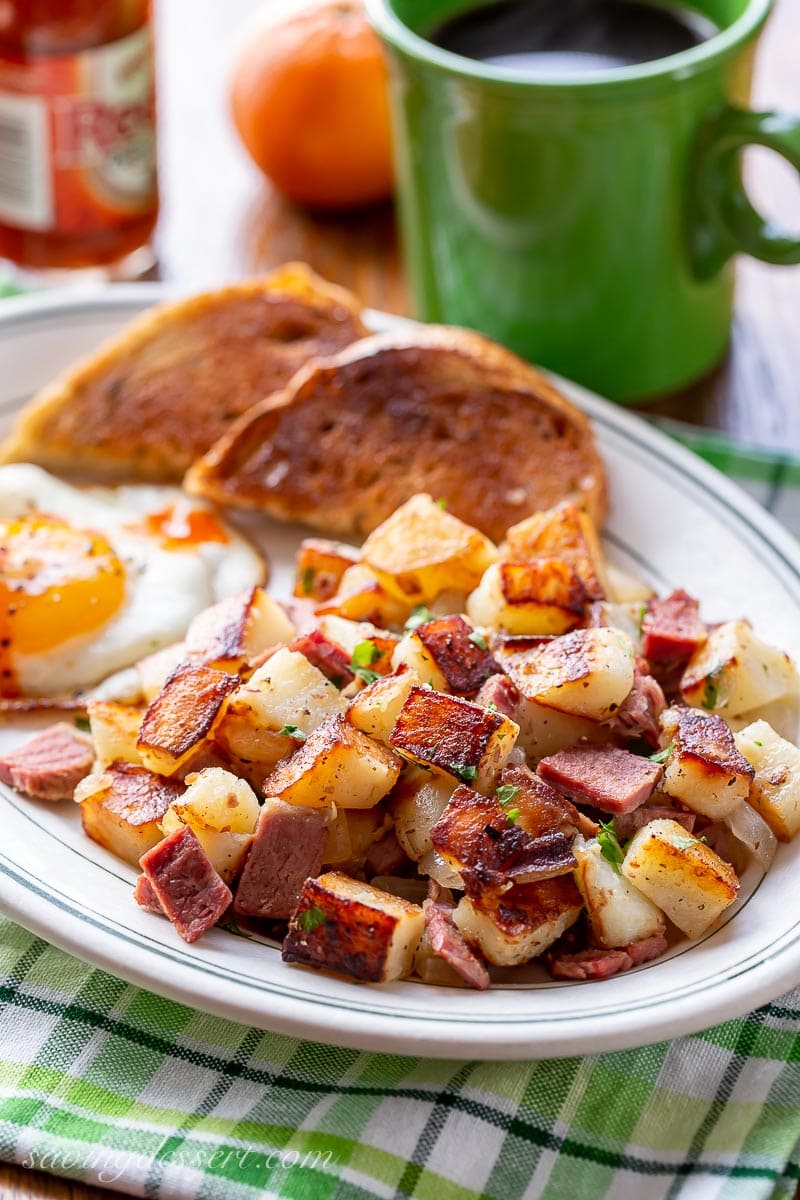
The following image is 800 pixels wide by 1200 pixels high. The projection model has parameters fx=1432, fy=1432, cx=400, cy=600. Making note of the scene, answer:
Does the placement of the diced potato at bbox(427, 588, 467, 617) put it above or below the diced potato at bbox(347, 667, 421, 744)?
below

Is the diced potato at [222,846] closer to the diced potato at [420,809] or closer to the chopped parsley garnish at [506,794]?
the diced potato at [420,809]

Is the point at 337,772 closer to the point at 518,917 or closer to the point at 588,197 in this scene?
the point at 518,917

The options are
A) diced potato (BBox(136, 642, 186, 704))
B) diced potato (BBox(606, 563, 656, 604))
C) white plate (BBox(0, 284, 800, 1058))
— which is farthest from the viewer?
diced potato (BBox(606, 563, 656, 604))

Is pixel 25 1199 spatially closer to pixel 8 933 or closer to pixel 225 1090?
pixel 225 1090

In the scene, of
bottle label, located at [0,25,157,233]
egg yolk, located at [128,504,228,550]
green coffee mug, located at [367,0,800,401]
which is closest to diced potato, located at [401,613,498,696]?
egg yolk, located at [128,504,228,550]

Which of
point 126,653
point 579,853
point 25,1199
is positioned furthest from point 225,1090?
point 126,653

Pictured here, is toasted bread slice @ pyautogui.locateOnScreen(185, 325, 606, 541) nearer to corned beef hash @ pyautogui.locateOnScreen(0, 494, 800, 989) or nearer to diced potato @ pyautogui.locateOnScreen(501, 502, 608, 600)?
diced potato @ pyautogui.locateOnScreen(501, 502, 608, 600)

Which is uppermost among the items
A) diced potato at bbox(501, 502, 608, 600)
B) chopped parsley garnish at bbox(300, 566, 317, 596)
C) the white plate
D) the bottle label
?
the bottle label
